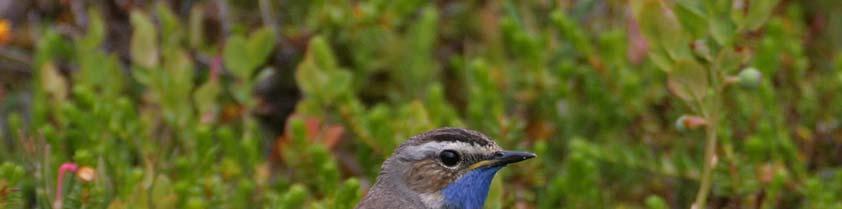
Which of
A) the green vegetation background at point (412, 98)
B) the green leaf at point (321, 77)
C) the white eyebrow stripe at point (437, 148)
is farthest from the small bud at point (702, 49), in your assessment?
the green leaf at point (321, 77)

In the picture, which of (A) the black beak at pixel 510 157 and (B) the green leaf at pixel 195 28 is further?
(B) the green leaf at pixel 195 28

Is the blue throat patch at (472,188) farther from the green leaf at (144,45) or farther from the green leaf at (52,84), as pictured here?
the green leaf at (52,84)

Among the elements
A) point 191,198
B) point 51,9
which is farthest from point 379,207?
point 51,9

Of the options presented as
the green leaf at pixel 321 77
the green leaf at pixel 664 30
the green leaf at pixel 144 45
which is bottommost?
the green leaf at pixel 664 30

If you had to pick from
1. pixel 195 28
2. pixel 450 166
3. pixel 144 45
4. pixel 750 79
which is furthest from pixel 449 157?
pixel 195 28

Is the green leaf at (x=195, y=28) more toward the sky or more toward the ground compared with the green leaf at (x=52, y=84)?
more toward the sky

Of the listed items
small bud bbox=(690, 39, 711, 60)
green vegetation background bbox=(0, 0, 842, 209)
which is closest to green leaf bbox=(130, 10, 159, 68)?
green vegetation background bbox=(0, 0, 842, 209)

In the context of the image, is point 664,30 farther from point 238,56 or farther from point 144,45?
point 144,45

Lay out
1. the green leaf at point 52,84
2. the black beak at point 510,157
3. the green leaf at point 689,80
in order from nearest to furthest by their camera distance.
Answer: the green leaf at point 689,80 < the black beak at point 510,157 < the green leaf at point 52,84
